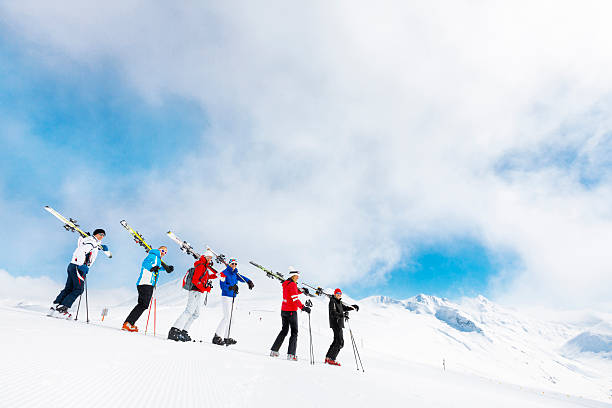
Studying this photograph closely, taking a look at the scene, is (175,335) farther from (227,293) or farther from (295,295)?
(295,295)

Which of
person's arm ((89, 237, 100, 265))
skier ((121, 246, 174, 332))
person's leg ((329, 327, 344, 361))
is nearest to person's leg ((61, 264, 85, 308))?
person's arm ((89, 237, 100, 265))

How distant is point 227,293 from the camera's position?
1031cm

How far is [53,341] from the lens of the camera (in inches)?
181

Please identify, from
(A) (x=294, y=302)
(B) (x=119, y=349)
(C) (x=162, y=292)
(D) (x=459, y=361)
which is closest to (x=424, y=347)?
(D) (x=459, y=361)

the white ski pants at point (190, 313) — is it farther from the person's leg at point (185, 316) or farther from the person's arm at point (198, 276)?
the person's arm at point (198, 276)

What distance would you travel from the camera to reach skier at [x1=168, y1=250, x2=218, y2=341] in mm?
8375

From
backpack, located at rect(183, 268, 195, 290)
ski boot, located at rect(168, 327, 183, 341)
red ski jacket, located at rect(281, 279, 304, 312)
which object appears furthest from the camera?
red ski jacket, located at rect(281, 279, 304, 312)

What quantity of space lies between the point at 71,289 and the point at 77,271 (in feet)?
1.80

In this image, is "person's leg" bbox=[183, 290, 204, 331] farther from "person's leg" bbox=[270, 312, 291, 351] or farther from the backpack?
"person's leg" bbox=[270, 312, 291, 351]

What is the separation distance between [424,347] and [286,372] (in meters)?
85.0

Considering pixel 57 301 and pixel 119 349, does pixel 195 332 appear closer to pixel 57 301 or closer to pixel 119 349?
pixel 57 301

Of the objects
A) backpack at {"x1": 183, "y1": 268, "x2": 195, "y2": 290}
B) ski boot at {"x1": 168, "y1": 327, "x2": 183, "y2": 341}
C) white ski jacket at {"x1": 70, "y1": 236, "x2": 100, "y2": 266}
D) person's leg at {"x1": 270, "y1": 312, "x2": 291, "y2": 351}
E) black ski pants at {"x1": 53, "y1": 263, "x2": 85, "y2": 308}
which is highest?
white ski jacket at {"x1": 70, "y1": 236, "x2": 100, "y2": 266}

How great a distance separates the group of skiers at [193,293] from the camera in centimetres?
896

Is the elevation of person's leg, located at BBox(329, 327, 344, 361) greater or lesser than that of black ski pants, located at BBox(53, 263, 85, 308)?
lesser
